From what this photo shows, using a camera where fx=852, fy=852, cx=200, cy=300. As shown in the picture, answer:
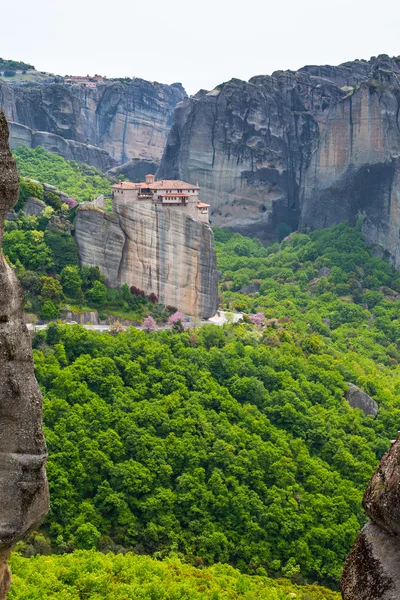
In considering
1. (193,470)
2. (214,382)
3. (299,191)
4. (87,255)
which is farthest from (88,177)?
(193,470)

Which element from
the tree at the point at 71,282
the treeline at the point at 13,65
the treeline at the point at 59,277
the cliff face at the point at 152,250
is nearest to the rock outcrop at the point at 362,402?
the cliff face at the point at 152,250

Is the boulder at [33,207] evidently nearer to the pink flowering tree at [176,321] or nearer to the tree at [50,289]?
the tree at [50,289]

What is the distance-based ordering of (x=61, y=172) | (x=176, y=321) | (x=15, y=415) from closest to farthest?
(x=15, y=415), (x=176, y=321), (x=61, y=172)

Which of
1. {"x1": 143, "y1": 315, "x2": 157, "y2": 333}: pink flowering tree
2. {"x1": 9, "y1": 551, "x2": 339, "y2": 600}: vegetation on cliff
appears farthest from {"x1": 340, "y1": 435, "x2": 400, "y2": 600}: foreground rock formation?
{"x1": 143, "y1": 315, "x2": 157, "y2": 333}: pink flowering tree

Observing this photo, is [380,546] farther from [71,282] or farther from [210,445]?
[71,282]

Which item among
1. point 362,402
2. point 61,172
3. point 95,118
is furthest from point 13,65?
point 362,402

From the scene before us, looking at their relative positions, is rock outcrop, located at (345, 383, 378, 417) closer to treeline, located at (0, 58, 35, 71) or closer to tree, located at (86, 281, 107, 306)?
tree, located at (86, 281, 107, 306)
